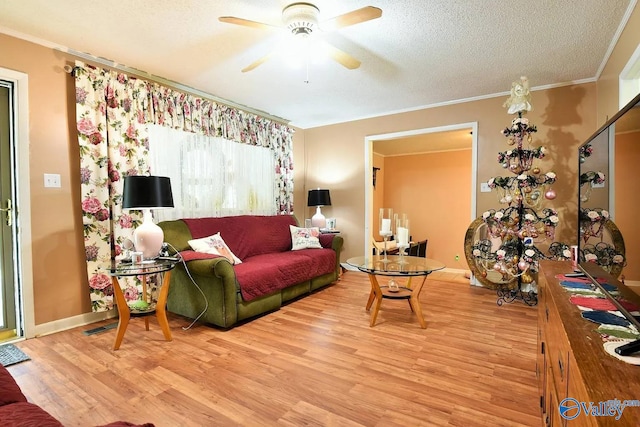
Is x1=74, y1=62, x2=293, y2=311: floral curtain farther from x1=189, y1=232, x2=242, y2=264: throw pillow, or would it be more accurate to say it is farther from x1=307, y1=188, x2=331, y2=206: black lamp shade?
x1=307, y1=188, x2=331, y2=206: black lamp shade

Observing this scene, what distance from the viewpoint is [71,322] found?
280 centimetres

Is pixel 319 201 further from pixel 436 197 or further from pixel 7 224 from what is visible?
pixel 7 224

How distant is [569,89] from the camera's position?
142 inches

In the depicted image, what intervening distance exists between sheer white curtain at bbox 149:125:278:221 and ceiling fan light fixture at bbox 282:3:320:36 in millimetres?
1995

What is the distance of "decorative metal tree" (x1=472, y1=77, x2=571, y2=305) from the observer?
3.36 metres

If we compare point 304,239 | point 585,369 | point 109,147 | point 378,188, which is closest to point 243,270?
point 304,239

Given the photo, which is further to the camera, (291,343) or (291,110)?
(291,110)

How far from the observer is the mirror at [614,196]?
39.8 inches

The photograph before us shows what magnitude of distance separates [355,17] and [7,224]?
10.3 feet

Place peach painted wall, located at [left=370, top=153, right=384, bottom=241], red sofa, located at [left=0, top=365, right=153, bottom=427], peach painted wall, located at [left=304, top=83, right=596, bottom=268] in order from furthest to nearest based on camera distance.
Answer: peach painted wall, located at [left=370, top=153, right=384, bottom=241] < peach painted wall, located at [left=304, top=83, right=596, bottom=268] < red sofa, located at [left=0, top=365, right=153, bottom=427]

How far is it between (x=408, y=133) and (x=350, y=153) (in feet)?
3.28

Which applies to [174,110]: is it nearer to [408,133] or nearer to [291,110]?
[291,110]

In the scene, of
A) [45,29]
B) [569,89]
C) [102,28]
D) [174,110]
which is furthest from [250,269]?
[569,89]

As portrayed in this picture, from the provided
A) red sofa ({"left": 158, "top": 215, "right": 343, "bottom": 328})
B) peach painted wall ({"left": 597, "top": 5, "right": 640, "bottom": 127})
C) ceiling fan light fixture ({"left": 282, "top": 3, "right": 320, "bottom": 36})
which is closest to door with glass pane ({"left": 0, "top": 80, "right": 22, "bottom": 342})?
red sofa ({"left": 158, "top": 215, "right": 343, "bottom": 328})
